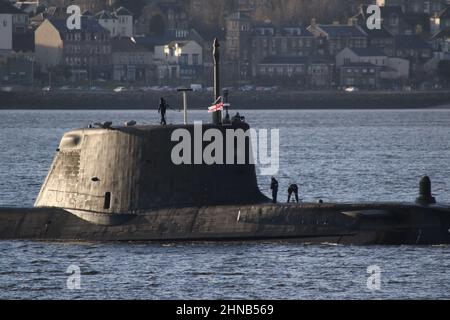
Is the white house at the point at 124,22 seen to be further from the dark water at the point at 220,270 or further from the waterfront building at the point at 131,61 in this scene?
the dark water at the point at 220,270

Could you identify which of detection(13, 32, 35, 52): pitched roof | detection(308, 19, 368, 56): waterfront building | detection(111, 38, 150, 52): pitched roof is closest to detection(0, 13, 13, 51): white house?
detection(13, 32, 35, 52): pitched roof

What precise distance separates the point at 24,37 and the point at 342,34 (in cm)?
3327

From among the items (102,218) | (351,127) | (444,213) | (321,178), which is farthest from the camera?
(351,127)

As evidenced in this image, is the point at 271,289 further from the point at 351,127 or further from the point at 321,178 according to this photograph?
the point at 351,127

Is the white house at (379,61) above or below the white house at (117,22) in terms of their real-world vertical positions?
below

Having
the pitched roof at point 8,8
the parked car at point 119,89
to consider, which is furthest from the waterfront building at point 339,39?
the pitched roof at point 8,8

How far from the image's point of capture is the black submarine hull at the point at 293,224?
35.8 meters

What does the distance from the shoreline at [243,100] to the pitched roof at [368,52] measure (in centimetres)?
1516

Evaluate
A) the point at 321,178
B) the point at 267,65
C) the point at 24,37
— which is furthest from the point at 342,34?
the point at 321,178

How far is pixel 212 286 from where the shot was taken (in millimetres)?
33844

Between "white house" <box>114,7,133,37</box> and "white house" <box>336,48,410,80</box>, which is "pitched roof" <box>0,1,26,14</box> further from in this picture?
"white house" <box>336,48,410,80</box>

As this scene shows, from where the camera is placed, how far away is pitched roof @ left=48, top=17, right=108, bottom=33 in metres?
172

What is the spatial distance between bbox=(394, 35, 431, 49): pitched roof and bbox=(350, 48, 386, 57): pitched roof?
6.08 metres

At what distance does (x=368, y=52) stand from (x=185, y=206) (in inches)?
5552
